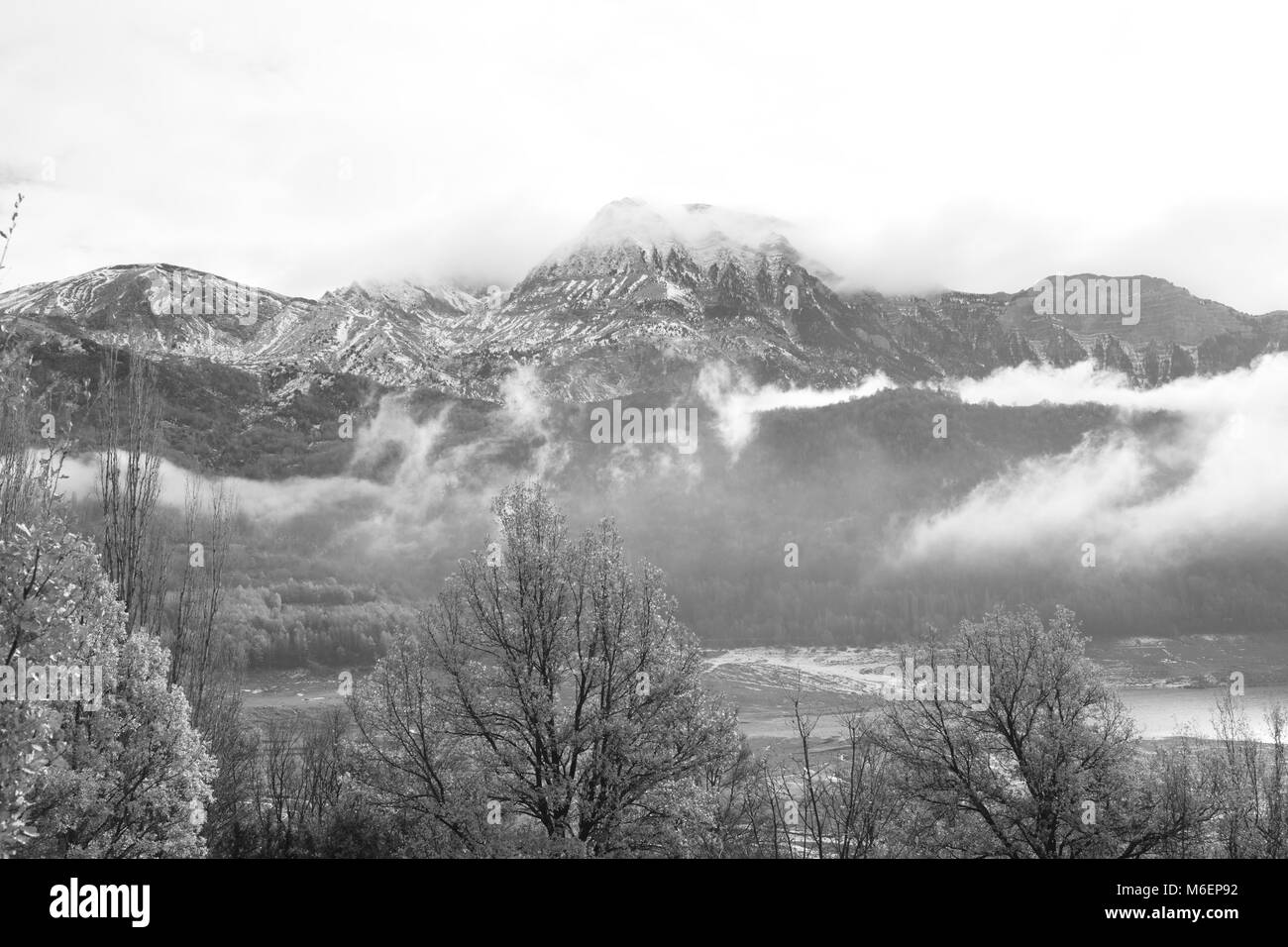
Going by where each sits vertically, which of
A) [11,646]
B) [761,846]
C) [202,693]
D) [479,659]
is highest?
[11,646]

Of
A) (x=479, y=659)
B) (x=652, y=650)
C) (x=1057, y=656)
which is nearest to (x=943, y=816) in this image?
(x=1057, y=656)

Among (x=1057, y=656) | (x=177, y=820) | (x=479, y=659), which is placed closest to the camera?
(x=177, y=820)

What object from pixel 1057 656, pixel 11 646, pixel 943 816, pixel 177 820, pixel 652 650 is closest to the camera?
pixel 11 646

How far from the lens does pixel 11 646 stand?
15234 mm
